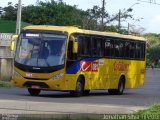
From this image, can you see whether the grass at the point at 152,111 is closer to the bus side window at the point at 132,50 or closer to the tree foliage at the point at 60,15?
the bus side window at the point at 132,50

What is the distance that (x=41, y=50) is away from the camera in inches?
1008

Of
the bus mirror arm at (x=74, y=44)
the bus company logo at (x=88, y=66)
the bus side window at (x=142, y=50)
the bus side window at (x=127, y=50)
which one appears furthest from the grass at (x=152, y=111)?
the bus side window at (x=142, y=50)

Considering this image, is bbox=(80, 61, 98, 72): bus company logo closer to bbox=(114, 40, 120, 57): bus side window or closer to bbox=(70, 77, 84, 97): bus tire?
bbox=(70, 77, 84, 97): bus tire

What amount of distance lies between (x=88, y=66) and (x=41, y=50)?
2861mm

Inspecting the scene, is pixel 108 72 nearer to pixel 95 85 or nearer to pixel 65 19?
pixel 95 85

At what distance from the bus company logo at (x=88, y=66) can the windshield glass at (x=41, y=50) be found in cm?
162

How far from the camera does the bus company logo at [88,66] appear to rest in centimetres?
2677

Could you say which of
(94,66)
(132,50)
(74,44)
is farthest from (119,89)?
(74,44)

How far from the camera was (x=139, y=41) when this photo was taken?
33469 millimetres

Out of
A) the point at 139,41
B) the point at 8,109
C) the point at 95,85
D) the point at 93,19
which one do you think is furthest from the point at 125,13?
the point at 8,109

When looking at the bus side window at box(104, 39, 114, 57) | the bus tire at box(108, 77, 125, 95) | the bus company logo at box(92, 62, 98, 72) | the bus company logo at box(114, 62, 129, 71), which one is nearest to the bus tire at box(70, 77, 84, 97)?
the bus company logo at box(92, 62, 98, 72)

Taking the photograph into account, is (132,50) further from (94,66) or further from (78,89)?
(78,89)

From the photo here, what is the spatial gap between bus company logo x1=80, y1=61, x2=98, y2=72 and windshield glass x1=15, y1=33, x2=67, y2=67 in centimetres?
162

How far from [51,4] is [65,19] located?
4.54 meters
